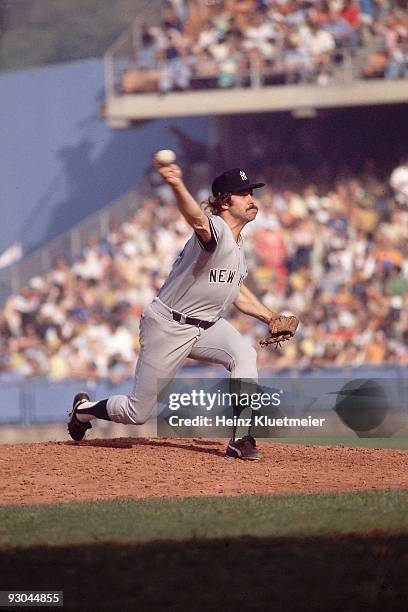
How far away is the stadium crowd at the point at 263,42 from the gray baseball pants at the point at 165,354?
13.5 metres

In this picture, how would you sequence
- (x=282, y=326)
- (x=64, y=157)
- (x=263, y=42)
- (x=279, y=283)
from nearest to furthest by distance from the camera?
(x=282, y=326)
(x=279, y=283)
(x=263, y=42)
(x=64, y=157)

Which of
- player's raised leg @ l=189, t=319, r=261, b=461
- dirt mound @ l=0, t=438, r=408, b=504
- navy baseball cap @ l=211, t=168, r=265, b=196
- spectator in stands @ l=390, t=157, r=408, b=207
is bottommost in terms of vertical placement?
dirt mound @ l=0, t=438, r=408, b=504

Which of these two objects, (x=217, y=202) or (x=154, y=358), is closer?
(x=154, y=358)

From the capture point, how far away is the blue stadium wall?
939 inches

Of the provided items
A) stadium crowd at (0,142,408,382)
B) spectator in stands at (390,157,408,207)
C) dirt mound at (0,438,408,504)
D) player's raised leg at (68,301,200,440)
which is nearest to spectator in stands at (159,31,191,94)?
stadium crowd at (0,142,408,382)

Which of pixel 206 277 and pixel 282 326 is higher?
pixel 206 277

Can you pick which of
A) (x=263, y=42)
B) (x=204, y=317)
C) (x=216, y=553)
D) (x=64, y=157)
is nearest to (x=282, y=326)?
(x=204, y=317)

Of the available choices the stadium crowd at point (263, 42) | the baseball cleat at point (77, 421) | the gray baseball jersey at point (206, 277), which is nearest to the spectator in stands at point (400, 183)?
the stadium crowd at point (263, 42)

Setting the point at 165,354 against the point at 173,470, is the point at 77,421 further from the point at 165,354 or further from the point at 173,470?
the point at 165,354

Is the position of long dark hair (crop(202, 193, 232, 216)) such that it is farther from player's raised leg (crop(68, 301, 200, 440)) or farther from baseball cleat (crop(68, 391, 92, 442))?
baseball cleat (crop(68, 391, 92, 442))

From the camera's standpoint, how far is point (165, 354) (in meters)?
7.89

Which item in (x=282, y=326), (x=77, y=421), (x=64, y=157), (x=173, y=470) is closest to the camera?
(x=173, y=470)

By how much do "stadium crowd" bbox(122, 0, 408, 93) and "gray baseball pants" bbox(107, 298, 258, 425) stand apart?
1347cm

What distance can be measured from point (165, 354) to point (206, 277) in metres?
0.59
